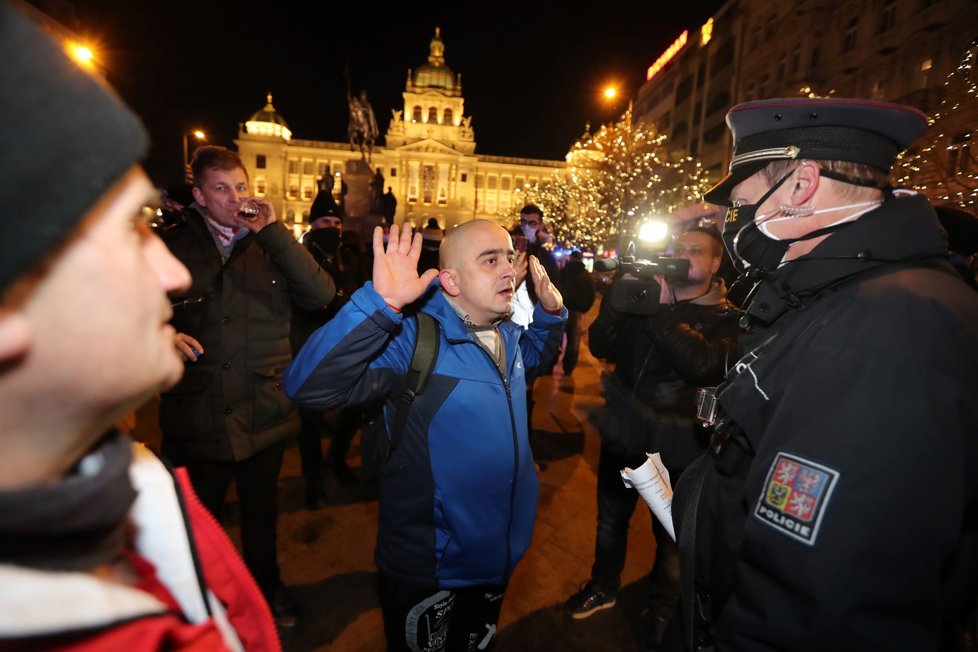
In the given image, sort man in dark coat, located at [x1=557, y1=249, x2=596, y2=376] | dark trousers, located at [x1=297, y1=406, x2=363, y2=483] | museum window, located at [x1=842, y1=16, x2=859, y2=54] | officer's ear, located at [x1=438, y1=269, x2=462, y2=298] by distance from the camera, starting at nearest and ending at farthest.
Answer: officer's ear, located at [x1=438, y1=269, x2=462, y2=298] → dark trousers, located at [x1=297, y1=406, x2=363, y2=483] → man in dark coat, located at [x1=557, y1=249, x2=596, y2=376] → museum window, located at [x1=842, y1=16, x2=859, y2=54]

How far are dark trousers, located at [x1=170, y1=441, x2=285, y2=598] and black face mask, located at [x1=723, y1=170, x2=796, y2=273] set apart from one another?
2649 millimetres

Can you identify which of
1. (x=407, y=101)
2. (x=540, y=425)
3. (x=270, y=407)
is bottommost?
(x=540, y=425)

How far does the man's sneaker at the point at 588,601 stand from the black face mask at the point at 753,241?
2393 millimetres

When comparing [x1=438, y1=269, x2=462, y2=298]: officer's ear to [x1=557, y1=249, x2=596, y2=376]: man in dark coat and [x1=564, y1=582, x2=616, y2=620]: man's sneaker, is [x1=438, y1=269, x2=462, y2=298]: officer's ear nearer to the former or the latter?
[x1=564, y1=582, x2=616, y2=620]: man's sneaker

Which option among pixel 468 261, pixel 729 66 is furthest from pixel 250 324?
pixel 729 66

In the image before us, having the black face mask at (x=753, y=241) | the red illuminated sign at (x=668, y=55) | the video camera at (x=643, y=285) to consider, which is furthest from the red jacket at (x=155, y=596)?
the red illuminated sign at (x=668, y=55)

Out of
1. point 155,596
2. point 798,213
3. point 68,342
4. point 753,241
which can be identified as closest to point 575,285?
point 753,241

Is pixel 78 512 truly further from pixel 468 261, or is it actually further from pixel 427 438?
pixel 468 261

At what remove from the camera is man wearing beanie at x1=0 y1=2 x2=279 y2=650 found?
1.68ft

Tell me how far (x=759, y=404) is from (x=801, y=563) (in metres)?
0.42

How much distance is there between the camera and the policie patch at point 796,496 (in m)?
1.01

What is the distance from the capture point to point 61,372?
1.79 feet

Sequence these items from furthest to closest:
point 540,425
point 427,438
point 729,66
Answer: point 729,66
point 540,425
point 427,438

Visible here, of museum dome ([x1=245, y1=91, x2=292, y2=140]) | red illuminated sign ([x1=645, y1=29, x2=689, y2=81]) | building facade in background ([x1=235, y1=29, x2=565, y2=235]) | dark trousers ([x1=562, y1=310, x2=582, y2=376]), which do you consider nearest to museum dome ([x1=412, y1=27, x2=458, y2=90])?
building facade in background ([x1=235, y1=29, x2=565, y2=235])
